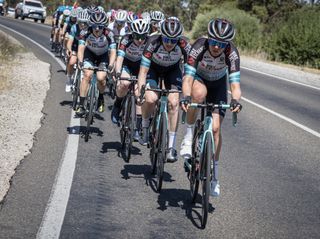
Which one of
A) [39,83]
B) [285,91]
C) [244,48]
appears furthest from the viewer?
[244,48]

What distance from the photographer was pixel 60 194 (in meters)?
6.86

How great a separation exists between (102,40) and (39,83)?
611 cm

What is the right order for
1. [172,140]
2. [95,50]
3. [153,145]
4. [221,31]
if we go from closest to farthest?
[221,31] → [172,140] → [153,145] → [95,50]

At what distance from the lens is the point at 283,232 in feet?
20.1

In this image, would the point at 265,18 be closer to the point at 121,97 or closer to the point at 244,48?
the point at 244,48

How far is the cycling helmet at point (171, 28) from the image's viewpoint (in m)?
7.79

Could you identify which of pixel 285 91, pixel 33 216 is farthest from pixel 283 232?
pixel 285 91

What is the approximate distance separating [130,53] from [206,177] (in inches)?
176

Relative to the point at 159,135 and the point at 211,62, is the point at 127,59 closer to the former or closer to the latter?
the point at 159,135

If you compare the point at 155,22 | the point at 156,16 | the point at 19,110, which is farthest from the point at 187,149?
the point at 156,16

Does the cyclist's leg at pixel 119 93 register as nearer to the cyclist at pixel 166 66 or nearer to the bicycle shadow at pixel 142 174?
the cyclist at pixel 166 66

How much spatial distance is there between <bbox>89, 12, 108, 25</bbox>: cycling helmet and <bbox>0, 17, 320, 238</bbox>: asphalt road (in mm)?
1923

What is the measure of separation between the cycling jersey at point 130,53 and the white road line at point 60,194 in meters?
1.48

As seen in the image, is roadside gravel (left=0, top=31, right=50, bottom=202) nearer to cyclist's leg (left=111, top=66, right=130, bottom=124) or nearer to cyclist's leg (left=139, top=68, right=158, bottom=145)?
cyclist's leg (left=111, top=66, right=130, bottom=124)
